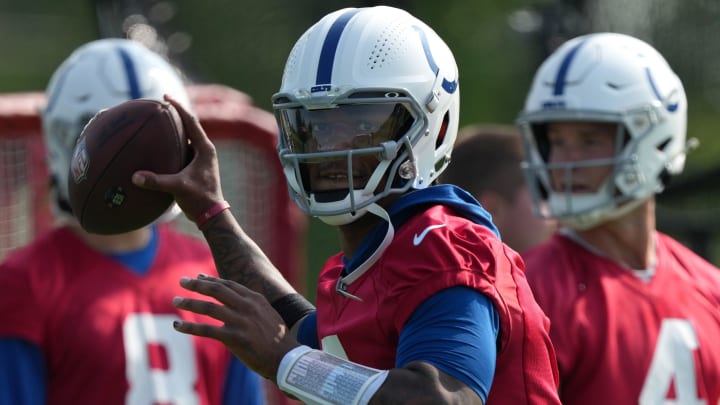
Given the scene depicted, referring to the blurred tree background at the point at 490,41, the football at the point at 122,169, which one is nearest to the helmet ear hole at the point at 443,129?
the football at the point at 122,169

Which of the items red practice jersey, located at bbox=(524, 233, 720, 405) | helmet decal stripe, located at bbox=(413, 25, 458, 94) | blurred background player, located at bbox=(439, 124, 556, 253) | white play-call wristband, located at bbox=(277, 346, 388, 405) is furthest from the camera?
blurred background player, located at bbox=(439, 124, 556, 253)

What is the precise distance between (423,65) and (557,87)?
1.79 metres

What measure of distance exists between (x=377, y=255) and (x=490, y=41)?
8.92 metres

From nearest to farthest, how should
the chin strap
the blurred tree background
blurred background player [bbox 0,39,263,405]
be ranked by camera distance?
the chin strap
blurred background player [bbox 0,39,263,405]
the blurred tree background

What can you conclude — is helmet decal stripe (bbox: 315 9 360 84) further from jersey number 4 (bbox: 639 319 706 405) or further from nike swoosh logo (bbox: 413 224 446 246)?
jersey number 4 (bbox: 639 319 706 405)

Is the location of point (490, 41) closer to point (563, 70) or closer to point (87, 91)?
point (563, 70)

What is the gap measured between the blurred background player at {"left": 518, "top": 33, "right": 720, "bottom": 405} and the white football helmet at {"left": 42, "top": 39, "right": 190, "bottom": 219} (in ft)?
4.49

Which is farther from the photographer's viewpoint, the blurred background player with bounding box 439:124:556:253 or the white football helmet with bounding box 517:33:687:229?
the blurred background player with bounding box 439:124:556:253

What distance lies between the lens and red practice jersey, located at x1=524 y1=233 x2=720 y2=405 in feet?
13.9

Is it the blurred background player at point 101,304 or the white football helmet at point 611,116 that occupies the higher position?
the white football helmet at point 611,116

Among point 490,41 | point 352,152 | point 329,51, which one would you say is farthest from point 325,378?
point 490,41

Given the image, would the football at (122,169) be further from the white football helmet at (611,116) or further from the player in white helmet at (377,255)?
the white football helmet at (611,116)

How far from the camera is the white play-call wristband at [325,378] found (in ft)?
8.95

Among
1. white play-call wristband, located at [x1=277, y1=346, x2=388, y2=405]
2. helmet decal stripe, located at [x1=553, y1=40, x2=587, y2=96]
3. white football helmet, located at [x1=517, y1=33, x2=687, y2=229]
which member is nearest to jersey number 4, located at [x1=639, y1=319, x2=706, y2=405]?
white football helmet, located at [x1=517, y1=33, x2=687, y2=229]
